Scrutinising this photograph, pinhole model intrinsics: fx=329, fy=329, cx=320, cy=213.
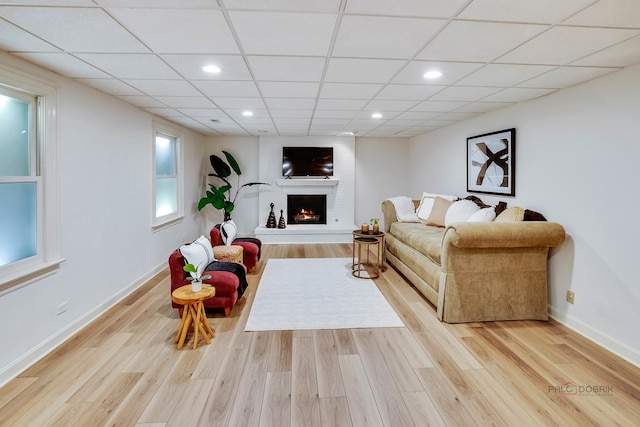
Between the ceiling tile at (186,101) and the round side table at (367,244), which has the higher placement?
the ceiling tile at (186,101)

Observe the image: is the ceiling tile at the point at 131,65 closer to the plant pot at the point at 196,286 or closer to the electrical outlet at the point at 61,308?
the plant pot at the point at 196,286

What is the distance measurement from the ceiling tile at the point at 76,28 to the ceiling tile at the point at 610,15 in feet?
8.55

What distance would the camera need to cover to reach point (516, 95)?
3510 mm

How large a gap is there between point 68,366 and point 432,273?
10.8ft

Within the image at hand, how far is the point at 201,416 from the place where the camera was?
1934 mm

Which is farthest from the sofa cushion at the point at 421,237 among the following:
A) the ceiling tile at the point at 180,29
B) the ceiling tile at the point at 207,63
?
the ceiling tile at the point at 180,29

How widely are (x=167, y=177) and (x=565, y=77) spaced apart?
522 cm

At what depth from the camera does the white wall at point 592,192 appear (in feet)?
8.54

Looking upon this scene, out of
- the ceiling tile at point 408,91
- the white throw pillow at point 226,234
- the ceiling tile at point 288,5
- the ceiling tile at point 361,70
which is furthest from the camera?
the white throw pillow at point 226,234

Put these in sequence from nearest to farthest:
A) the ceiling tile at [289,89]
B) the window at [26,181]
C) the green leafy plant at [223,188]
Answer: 1. the window at [26,181]
2. the ceiling tile at [289,89]
3. the green leafy plant at [223,188]

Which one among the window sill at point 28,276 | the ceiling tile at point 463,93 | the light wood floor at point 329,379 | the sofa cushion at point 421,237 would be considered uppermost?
the ceiling tile at point 463,93

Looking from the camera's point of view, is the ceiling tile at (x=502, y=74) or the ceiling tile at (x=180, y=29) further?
the ceiling tile at (x=502, y=74)

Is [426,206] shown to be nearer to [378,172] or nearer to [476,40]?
[378,172]

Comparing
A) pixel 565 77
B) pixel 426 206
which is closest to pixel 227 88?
pixel 565 77
